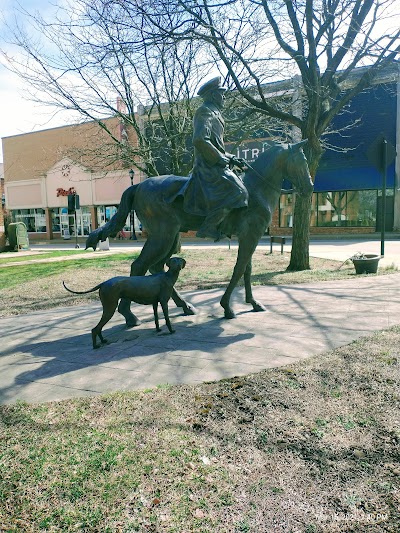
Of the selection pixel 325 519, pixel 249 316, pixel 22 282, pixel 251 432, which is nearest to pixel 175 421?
pixel 251 432

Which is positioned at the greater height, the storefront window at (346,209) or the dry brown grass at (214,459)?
the storefront window at (346,209)

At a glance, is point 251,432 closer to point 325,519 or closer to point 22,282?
point 325,519

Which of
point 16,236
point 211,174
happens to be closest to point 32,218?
point 16,236

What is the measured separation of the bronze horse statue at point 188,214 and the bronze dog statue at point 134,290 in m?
0.56

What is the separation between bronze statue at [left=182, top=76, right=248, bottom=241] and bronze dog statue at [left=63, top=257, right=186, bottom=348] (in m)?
0.74

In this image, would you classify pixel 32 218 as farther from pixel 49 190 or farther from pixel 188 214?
pixel 188 214

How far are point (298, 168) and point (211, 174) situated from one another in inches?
47.1

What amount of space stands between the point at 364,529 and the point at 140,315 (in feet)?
15.1

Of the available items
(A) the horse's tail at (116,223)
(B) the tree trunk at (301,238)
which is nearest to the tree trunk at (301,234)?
(B) the tree trunk at (301,238)

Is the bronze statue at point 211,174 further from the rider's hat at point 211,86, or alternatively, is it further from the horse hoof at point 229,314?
the horse hoof at point 229,314

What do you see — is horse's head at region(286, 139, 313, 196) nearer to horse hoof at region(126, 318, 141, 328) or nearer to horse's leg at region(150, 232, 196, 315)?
horse's leg at region(150, 232, 196, 315)

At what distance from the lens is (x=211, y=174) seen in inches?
196

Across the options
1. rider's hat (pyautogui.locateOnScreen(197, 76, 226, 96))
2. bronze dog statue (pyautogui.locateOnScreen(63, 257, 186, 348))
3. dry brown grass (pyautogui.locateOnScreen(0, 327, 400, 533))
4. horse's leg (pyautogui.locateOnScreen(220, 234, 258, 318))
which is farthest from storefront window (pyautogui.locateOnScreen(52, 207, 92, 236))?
dry brown grass (pyautogui.locateOnScreen(0, 327, 400, 533))

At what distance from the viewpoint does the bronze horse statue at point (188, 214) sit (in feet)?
17.2
